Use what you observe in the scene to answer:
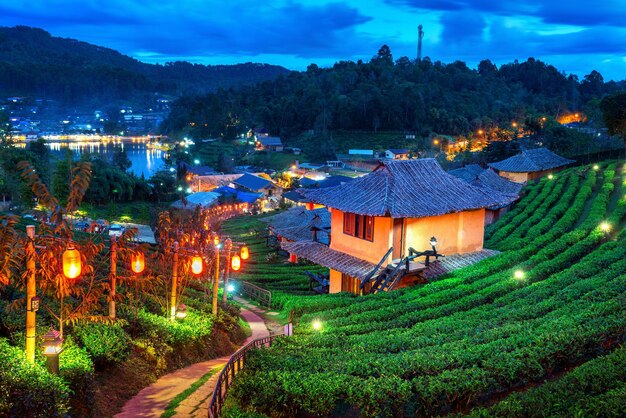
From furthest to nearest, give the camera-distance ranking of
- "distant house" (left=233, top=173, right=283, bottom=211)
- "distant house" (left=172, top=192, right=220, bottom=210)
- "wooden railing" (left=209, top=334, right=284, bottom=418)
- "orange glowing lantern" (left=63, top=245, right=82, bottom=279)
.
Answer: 1. "distant house" (left=233, top=173, right=283, bottom=211)
2. "distant house" (left=172, top=192, right=220, bottom=210)
3. "wooden railing" (left=209, top=334, right=284, bottom=418)
4. "orange glowing lantern" (left=63, top=245, right=82, bottom=279)

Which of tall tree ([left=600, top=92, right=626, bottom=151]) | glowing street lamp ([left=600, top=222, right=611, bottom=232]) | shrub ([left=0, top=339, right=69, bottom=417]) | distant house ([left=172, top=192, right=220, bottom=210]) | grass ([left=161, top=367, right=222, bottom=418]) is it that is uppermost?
tall tree ([left=600, top=92, right=626, bottom=151])

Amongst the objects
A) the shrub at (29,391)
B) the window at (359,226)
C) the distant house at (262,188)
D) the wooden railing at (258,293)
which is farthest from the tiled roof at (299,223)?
the distant house at (262,188)

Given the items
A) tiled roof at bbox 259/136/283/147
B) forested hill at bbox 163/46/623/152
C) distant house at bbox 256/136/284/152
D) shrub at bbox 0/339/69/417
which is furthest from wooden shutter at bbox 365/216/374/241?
tiled roof at bbox 259/136/283/147

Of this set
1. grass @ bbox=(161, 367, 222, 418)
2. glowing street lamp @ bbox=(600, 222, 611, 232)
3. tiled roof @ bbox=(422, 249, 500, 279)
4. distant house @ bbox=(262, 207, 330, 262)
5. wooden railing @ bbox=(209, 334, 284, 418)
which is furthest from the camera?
distant house @ bbox=(262, 207, 330, 262)

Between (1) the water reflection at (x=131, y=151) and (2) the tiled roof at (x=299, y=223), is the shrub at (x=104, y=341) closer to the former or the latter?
(2) the tiled roof at (x=299, y=223)

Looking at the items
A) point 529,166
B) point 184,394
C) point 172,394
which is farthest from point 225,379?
point 529,166

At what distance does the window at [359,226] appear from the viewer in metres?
22.0

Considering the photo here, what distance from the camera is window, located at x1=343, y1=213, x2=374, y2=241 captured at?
2195 centimetres

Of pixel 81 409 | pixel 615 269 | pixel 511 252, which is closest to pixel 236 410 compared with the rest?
pixel 81 409

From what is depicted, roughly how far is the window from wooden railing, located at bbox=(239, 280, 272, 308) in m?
4.26

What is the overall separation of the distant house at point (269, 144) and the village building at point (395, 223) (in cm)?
8344

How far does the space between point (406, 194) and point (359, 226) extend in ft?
7.38

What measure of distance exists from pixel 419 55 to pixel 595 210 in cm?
14664

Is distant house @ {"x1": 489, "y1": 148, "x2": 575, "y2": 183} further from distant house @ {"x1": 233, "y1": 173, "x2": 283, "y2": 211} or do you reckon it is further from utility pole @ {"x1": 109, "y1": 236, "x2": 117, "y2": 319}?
utility pole @ {"x1": 109, "y1": 236, "x2": 117, "y2": 319}
